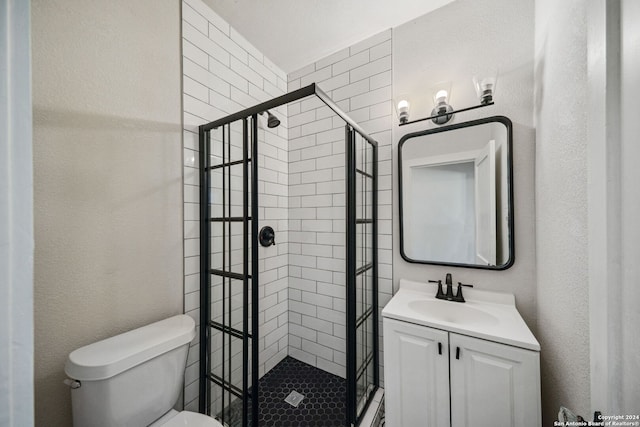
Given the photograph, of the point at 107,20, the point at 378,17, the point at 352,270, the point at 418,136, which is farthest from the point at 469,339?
the point at 107,20

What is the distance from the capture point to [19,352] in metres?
0.32

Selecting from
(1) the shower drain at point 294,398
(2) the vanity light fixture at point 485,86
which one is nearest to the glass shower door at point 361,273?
(1) the shower drain at point 294,398

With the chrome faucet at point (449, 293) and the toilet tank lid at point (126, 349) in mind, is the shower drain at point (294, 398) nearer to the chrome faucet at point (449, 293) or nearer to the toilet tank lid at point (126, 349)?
the toilet tank lid at point (126, 349)

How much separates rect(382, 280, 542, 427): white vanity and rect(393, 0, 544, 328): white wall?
15 cm

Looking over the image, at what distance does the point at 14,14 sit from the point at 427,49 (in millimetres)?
1904

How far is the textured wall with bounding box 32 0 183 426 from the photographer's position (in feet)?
2.99

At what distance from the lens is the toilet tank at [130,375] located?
871 millimetres

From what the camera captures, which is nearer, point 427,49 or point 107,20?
point 107,20

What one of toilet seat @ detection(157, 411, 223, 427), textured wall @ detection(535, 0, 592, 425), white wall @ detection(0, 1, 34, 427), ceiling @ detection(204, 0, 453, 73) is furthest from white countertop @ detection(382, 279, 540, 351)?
ceiling @ detection(204, 0, 453, 73)

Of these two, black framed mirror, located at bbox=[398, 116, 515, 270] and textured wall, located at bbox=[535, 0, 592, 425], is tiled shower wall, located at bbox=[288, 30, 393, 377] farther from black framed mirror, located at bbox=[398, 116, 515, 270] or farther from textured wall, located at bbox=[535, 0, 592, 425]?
textured wall, located at bbox=[535, 0, 592, 425]

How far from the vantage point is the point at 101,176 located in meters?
1.05

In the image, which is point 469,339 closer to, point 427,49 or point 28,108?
point 28,108

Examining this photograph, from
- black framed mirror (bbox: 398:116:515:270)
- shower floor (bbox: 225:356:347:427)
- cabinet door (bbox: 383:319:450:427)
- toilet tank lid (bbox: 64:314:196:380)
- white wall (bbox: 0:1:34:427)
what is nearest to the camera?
white wall (bbox: 0:1:34:427)

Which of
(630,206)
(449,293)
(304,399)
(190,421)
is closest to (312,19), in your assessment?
(630,206)
